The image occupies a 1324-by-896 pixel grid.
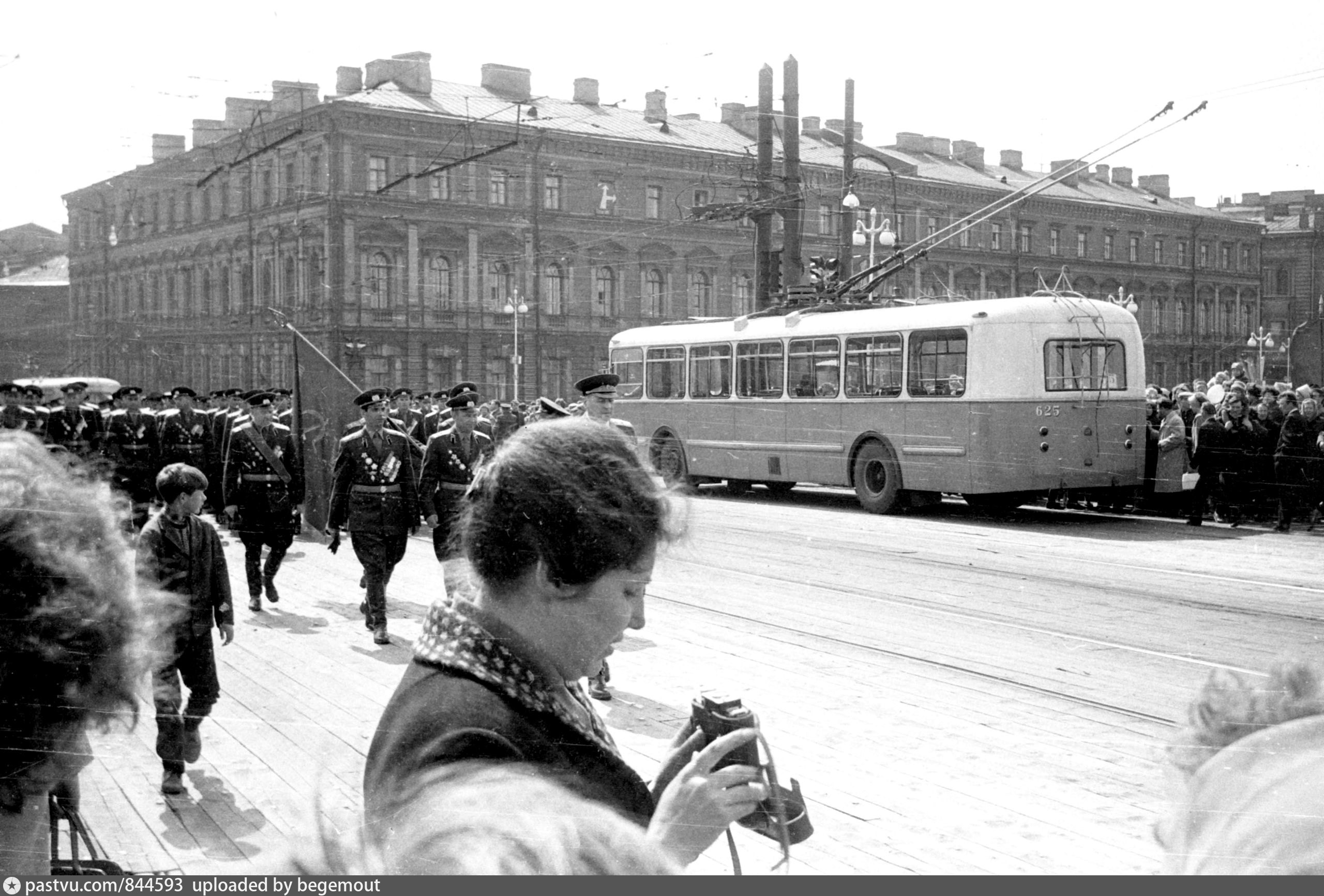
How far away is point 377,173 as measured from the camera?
31.9 meters

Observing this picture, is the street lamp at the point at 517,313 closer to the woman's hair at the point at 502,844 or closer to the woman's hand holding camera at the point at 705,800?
the woman's hand holding camera at the point at 705,800

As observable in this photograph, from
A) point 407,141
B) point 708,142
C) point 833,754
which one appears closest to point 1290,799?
point 833,754

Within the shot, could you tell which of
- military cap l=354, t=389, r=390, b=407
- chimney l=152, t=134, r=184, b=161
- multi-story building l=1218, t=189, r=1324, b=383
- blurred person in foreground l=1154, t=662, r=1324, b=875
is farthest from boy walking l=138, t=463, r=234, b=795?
multi-story building l=1218, t=189, r=1324, b=383

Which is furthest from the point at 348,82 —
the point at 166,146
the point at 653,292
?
the point at 653,292

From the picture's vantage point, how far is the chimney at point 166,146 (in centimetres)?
701

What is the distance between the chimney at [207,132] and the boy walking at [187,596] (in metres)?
6.16

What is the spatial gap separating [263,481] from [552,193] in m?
A: 30.9

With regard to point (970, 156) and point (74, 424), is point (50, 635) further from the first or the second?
point (970, 156)

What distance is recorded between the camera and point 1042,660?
667 cm

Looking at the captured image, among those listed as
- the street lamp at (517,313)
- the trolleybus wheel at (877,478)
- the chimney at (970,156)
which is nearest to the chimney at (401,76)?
the trolleybus wheel at (877,478)

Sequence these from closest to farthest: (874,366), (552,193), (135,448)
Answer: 1. (135,448)
2. (874,366)
3. (552,193)

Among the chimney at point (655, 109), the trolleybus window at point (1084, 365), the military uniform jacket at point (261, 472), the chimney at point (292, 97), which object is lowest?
the military uniform jacket at point (261, 472)

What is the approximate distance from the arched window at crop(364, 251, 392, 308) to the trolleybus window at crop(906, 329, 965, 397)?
874 inches

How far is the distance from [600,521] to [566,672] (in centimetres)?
21
